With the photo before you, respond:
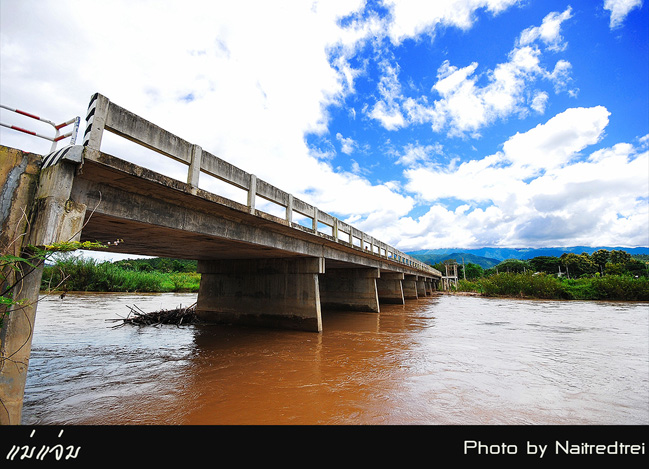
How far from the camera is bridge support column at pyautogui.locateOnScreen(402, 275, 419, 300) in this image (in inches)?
1385

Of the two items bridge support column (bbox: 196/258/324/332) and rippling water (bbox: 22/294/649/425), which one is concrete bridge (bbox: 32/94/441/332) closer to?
bridge support column (bbox: 196/258/324/332)

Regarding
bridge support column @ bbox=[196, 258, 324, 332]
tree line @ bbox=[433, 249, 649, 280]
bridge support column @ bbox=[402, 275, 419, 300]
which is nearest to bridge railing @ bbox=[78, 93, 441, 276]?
bridge support column @ bbox=[196, 258, 324, 332]

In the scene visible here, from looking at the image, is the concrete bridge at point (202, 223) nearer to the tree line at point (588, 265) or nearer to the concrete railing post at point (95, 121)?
the concrete railing post at point (95, 121)

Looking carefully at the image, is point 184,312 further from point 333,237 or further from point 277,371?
point 277,371

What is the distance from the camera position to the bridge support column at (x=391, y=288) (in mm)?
26984

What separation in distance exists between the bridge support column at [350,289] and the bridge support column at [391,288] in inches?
306

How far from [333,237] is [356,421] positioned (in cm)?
839

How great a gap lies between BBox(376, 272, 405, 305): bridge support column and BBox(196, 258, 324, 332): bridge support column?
1696 centimetres

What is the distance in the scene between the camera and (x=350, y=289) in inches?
781

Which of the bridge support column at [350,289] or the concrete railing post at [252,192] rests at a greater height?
the concrete railing post at [252,192]

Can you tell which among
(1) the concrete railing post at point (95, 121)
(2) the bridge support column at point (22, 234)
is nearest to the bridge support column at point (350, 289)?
(2) the bridge support column at point (22, 234)

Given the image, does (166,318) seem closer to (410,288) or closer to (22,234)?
(22,234)
